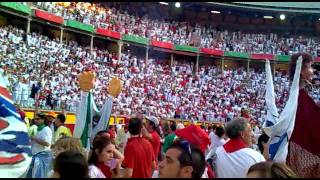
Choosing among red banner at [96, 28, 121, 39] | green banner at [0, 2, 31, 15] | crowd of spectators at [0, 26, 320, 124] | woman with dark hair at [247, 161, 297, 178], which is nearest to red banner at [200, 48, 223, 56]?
crowd of spectators at [0, 26, 320, 124]

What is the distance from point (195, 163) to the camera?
114 inches

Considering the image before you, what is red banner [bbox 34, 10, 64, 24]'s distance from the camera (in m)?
29.6

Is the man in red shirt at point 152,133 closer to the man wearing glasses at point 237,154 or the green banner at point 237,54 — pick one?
the man wearing glasses at point 237,154

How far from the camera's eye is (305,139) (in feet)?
11.9

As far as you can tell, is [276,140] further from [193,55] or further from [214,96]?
[193,55]

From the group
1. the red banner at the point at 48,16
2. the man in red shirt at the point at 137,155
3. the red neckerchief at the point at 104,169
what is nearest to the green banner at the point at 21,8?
the red banner at the point at 48,16

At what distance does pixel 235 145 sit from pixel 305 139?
23.0 inches

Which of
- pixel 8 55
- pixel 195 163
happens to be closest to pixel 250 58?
pixel 8 55

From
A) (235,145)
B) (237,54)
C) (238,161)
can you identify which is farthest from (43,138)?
(237,54)

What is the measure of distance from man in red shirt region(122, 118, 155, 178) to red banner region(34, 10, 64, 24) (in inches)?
1001

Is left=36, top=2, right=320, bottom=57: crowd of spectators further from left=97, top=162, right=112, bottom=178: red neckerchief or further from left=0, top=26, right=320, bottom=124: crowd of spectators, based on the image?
left=97, top=162, right=112, bottom=178: red neckerchief

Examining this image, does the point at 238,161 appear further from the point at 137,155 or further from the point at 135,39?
the point at 135,39

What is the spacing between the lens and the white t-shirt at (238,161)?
3.81m

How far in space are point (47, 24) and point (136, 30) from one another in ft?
26.7
